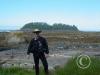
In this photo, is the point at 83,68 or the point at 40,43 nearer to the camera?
the point at 40,43

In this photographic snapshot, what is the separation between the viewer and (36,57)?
13.5m

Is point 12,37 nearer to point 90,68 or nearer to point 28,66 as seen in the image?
point 28,66

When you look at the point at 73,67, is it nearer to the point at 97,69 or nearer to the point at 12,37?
the point at 97,69

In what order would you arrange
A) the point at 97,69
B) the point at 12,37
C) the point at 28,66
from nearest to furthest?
1. the point at 97,69
2. the point at 28,66
3. the point at 12,37

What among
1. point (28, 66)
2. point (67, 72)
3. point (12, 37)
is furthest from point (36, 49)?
point (12, 37)

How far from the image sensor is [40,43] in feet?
43.9

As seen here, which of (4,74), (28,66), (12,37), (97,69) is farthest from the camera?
(12,37)

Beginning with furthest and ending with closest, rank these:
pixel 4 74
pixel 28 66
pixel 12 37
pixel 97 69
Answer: pixel 12 37 < pixel 28 66 < pixel 97 69 < pixel 4 74

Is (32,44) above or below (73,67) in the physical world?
above

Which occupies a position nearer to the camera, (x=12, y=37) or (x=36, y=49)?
(x=36, y=49)

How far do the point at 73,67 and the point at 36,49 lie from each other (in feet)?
7.46

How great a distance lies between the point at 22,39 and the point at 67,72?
35.4 meters

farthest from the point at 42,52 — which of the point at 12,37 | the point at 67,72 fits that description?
the point at 12,37

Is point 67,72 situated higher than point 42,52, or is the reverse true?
point 42,52
